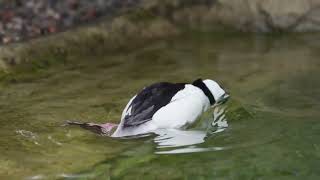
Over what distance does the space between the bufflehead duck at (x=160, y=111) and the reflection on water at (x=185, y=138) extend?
2.1 inches

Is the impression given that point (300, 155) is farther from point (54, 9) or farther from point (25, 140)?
point (54, 9)

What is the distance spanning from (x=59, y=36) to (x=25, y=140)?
2.98m

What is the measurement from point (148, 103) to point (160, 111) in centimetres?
12

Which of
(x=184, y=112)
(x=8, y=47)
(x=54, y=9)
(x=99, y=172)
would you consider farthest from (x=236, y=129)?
(x=54, y=9)

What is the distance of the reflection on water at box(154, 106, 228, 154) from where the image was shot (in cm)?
460

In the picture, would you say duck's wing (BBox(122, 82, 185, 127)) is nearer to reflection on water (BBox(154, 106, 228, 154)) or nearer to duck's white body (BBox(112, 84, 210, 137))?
duck's white body (BBox(112, 84, 210, 137))

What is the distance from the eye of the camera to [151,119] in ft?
16.1

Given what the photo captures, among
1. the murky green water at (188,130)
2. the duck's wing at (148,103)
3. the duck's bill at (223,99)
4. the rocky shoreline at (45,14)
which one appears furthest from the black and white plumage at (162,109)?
the rocky shoreline at (45,14)

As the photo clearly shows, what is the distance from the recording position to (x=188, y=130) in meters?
4.98

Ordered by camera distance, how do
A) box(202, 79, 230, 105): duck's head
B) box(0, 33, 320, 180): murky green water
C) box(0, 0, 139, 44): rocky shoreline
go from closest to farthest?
box(0, 33, 320, 180): murky green water → box(202, 79, 230, 105): duck's head → box(0, 0, 139, 44): rocky shoreline

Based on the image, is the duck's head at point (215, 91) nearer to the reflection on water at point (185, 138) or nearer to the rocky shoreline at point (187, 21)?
the reflection on water at point (185, 138)

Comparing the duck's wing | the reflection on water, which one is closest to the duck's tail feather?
the duck's wing

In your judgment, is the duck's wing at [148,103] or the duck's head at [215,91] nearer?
the duck's wing at [148,103]

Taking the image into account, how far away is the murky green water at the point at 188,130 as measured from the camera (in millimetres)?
4262
